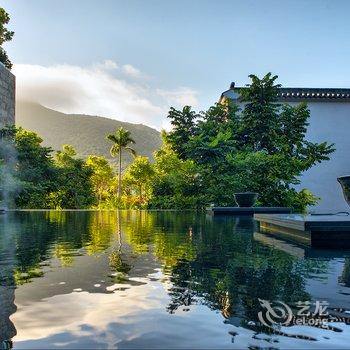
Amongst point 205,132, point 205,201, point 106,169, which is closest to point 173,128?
point 205,132

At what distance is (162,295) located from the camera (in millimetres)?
3129

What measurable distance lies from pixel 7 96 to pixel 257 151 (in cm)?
1761

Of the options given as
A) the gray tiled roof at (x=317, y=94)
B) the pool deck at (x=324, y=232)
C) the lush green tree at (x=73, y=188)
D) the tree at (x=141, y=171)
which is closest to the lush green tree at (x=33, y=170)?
the lush green tree at (x=73, y=188)

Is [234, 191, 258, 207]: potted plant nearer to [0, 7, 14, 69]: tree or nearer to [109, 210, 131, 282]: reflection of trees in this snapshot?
[109, 210, 131, 282]: reflection of trees

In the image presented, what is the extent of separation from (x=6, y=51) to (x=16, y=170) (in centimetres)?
1080

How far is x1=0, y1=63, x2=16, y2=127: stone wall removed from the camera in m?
27.5

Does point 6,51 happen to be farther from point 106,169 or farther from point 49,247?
point 49,247

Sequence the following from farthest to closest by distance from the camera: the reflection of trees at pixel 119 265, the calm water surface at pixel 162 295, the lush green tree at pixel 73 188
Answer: the lush green tree at pixel 73 188, the reflection of trees at pixel 119 265, the calm water surface at pixel 162 295

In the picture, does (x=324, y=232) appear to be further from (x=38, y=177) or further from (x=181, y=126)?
(x=38, y=177)

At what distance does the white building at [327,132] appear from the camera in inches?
1073

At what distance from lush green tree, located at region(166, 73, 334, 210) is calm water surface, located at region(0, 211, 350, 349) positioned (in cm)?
1507

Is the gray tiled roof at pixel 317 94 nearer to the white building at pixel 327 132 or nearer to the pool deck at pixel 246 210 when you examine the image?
the white building at pixel 327 132

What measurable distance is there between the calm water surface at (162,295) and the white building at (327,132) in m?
22.8
